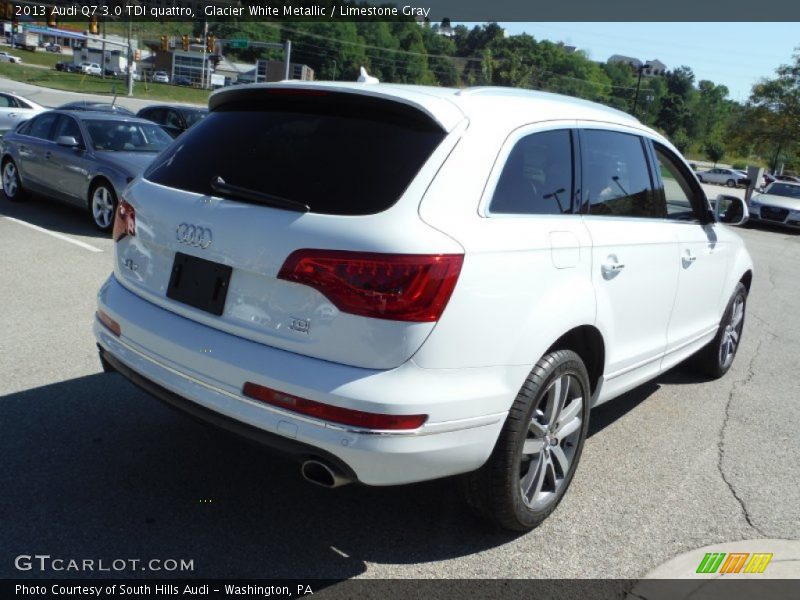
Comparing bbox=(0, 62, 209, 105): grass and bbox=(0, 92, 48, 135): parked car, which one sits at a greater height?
bbox=(0, 92, 48, 135): parked car

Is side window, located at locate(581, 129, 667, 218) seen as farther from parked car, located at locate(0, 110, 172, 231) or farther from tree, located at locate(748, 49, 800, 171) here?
tree, located at locate(748, 49, 800, 171)

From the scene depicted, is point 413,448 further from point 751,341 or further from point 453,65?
point 453,65

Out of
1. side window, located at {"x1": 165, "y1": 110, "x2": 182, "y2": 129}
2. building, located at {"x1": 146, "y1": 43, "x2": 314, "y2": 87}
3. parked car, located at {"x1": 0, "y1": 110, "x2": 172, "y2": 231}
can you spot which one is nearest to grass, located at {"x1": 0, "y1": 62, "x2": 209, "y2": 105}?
building, located at {"x1": 146, "y1": 43, "x2": 314, "y2": 87}

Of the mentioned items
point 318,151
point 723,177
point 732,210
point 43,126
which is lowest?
point 723,177

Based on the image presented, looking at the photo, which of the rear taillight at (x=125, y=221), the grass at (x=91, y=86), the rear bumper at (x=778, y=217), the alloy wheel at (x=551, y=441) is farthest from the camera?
the grass at (x=91, y=86)

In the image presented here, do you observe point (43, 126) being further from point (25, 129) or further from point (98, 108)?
point (98, 108)

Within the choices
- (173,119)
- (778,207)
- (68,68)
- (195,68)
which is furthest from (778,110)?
(195,68)

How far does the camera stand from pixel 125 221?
3.37 metres

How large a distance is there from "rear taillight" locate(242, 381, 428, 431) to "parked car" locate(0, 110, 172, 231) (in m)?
7.69

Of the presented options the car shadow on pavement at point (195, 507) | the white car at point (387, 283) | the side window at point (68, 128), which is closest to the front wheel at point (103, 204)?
the side window at point (68, 128)

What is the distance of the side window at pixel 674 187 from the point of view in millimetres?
4402

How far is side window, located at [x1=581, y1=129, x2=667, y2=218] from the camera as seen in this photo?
3582 millimetres

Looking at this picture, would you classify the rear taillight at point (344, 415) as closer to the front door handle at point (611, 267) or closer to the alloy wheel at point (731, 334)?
the front door handle at point (611, 267)

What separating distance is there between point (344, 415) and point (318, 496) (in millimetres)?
1075
